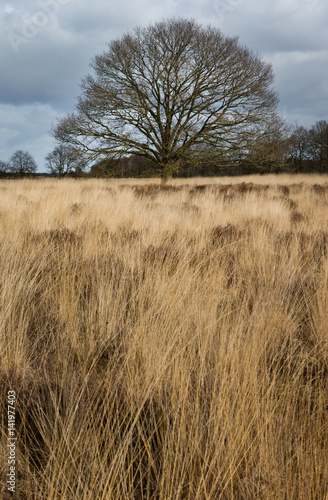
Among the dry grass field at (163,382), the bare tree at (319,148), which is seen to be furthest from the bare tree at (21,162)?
the dry grass field at (163,382)

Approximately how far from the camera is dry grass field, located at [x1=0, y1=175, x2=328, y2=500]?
108cm

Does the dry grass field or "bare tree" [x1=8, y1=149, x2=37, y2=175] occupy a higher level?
"bare tree" [x1=8, y1=149, x2=37, y2=175]

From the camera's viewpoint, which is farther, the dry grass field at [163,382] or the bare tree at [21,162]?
the bare tree at [21,162]

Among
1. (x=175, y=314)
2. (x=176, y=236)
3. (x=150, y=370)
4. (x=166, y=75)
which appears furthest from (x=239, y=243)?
(x=166, y=75)

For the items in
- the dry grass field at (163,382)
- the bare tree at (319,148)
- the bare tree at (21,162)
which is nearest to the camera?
the dry grass field at (163,382)

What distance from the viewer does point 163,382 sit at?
1.48m

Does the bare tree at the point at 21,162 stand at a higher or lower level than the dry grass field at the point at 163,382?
higher

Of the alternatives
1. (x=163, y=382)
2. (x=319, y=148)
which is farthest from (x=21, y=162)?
(x=163, y=382)

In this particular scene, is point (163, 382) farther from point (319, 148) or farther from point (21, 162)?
point (21, 162)

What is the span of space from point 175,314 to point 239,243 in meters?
2.16

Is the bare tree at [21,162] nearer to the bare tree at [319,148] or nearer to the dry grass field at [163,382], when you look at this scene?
the bare tree at [319,148]

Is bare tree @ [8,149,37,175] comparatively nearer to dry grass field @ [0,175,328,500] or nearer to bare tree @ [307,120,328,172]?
bare tree @ [307,120,328,172]

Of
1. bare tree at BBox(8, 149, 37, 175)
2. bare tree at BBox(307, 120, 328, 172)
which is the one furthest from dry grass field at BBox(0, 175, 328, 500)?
bare tree at BBox(8, 149, 37, 175)

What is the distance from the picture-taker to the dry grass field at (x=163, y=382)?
1080 millimetres
